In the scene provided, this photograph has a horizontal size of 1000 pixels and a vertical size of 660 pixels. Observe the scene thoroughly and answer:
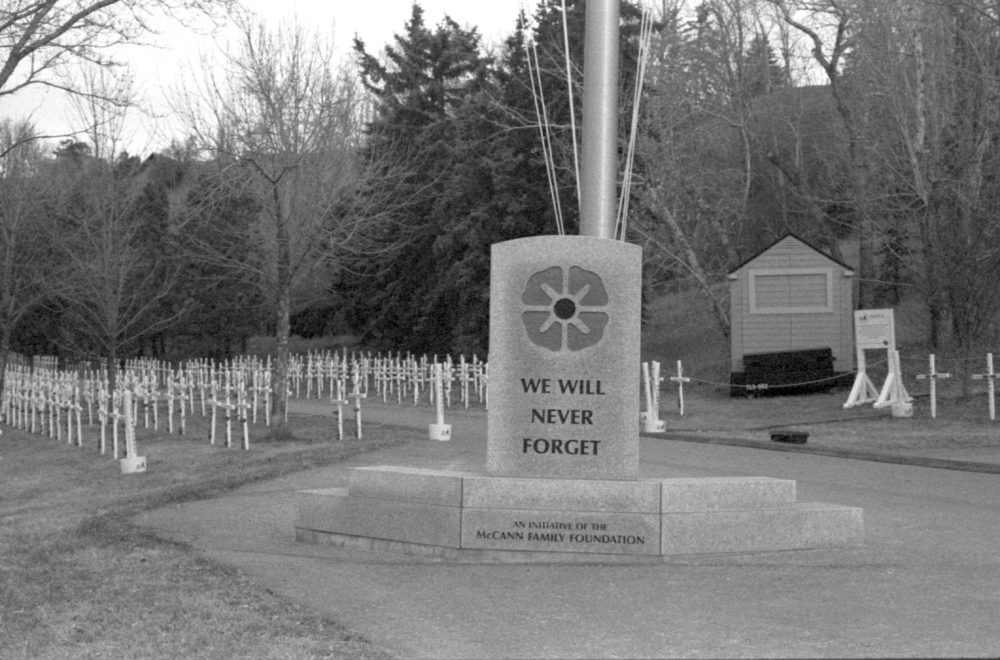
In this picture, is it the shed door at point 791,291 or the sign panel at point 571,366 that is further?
the shed door at point 791,291

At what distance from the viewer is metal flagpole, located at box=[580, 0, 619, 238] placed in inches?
412

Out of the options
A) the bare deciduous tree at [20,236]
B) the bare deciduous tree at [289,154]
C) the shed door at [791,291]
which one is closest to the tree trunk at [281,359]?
the bare deciduous tree at [289,154]

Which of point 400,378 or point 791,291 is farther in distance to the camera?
point 400,378

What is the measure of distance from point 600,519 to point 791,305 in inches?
925

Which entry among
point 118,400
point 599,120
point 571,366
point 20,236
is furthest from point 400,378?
point 571,366

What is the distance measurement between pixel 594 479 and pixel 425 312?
37449 mm

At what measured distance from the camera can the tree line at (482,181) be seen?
73.4 ft

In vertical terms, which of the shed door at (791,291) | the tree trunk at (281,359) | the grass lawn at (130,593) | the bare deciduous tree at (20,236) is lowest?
the grass lawn at (130,593)

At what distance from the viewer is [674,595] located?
297 inches

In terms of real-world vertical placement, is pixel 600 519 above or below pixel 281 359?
below

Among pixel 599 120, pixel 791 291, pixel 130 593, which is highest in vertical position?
pixel 599 120

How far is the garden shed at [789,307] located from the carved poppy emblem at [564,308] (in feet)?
71.2

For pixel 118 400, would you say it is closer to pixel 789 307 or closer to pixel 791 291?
pixel 789 307

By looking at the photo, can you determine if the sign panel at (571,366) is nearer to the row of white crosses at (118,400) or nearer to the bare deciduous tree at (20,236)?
the row of white crosses at (118,400)
